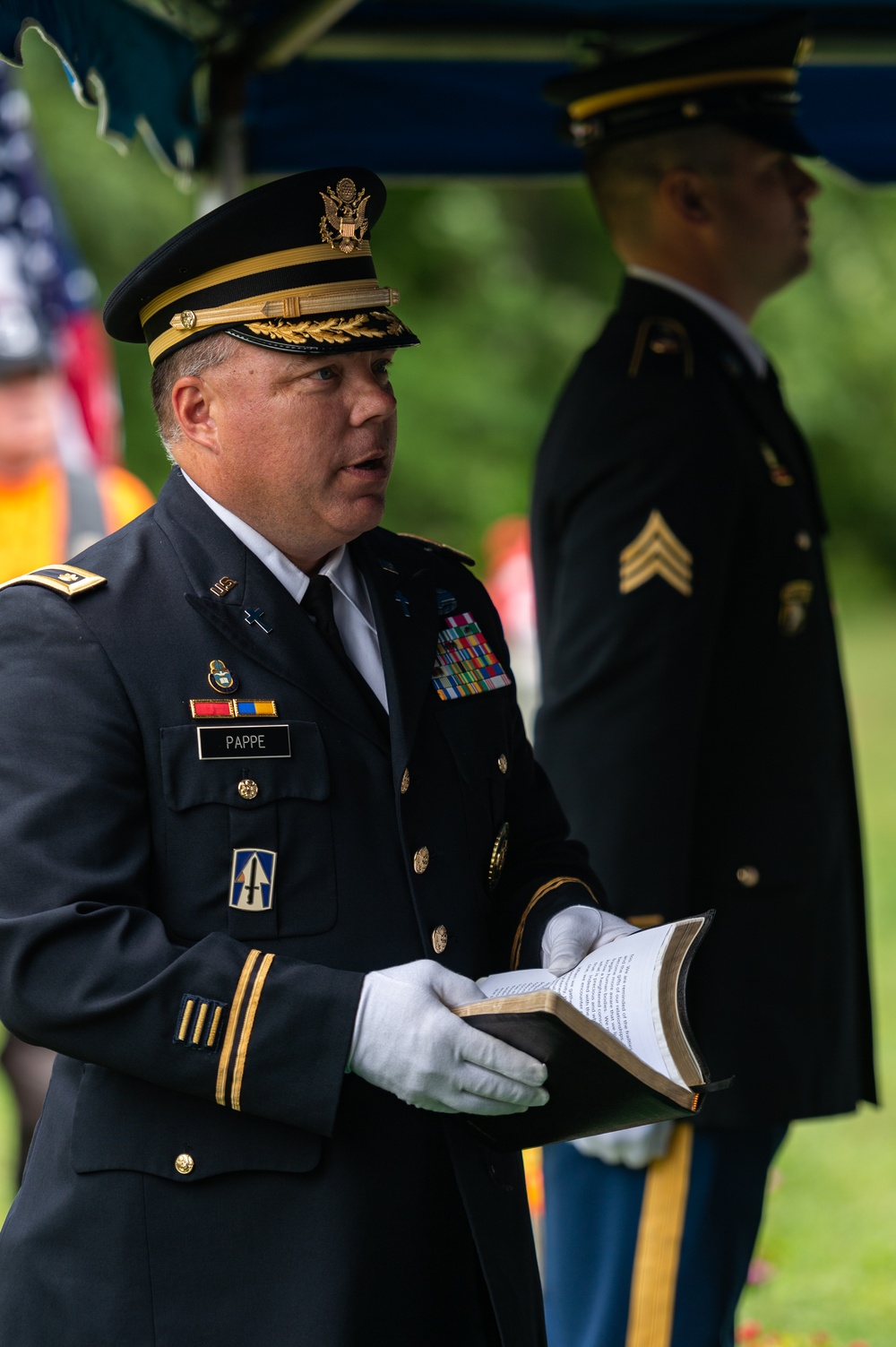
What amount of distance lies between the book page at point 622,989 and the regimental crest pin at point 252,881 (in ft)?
0.93

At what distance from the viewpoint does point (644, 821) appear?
273 centimetres

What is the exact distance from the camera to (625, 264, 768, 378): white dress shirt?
120 inches

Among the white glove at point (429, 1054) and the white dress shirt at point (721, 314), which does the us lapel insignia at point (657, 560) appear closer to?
the white dress shirt at point (721, 314)

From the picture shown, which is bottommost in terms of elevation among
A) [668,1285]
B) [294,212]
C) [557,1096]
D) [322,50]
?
[668,1285]

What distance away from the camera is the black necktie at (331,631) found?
6.64ft

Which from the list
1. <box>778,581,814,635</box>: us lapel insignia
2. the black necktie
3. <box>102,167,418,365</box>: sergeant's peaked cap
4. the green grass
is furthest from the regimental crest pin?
the green grass

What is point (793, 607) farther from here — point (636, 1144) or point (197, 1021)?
point (197, 1021)

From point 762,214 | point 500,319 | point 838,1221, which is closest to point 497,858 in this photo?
point 762,214

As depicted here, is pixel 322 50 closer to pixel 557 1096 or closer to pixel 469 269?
pixel 557 1096

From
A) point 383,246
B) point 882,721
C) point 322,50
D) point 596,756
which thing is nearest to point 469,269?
point 383,246

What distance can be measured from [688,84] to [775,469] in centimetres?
77

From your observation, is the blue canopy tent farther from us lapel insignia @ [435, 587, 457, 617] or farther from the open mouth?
us lapel insignia @ [435, 587, 457, 617]

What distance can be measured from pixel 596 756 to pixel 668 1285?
89 centimetres

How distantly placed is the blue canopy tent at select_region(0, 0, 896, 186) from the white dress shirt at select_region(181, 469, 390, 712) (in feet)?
2.68
